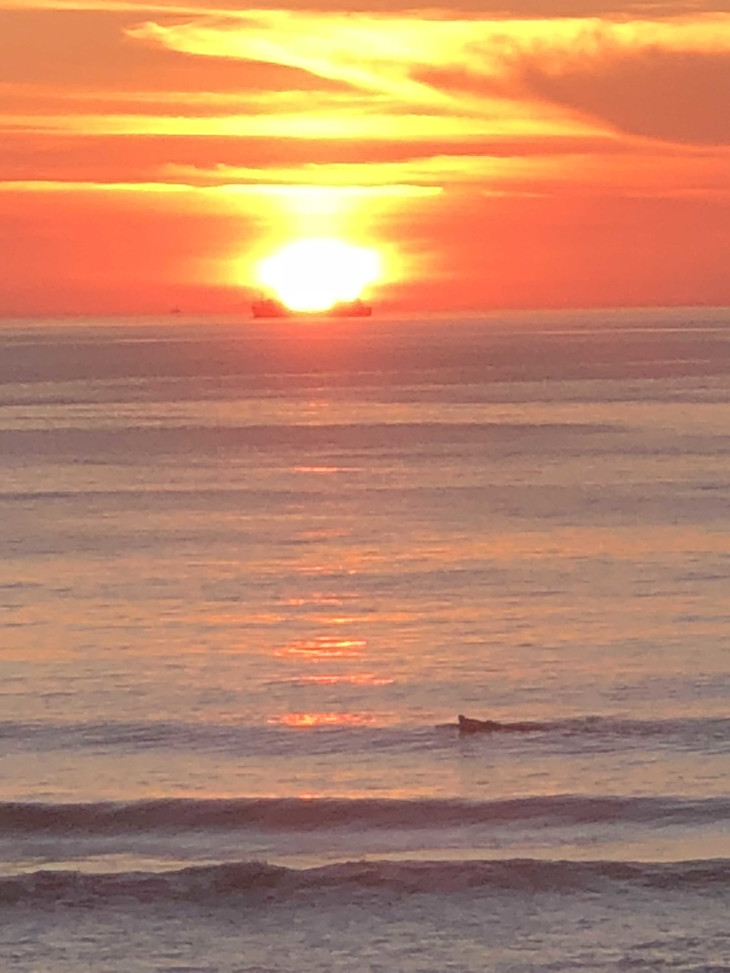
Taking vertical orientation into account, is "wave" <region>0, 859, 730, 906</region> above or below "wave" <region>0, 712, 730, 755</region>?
below

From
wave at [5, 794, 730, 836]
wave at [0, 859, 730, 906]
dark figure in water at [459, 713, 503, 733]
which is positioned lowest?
wave at [0, 859, 730, 906]

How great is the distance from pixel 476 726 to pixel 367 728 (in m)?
1.64

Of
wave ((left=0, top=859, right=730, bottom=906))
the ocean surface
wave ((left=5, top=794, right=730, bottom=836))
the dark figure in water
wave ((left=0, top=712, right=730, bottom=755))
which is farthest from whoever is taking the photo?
the dark figure in water

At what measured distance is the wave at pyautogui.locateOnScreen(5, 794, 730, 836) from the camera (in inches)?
855

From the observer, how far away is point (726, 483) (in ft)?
194

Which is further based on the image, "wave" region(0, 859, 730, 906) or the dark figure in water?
the dark figure in water

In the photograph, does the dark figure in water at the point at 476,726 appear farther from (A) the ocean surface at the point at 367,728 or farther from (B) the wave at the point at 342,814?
(B) the wave at the point at 342,814

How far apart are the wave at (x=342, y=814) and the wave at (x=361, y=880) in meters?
1.89

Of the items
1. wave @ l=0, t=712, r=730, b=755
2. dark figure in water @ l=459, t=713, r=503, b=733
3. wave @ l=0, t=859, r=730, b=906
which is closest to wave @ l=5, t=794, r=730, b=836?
wave @ l=0, t=859, r=730, b=906

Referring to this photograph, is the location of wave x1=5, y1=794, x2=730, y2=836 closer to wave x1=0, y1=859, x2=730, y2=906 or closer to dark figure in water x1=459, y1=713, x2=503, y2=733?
wave x1=0, y1=859, x2=730, y2=906

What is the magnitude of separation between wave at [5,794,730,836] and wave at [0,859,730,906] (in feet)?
6.22

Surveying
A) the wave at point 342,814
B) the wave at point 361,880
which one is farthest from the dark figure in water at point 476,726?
the wave at point 361,880

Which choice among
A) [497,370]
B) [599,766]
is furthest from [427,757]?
[497,370]

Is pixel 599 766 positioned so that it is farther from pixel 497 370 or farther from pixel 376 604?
pixel 497 370
